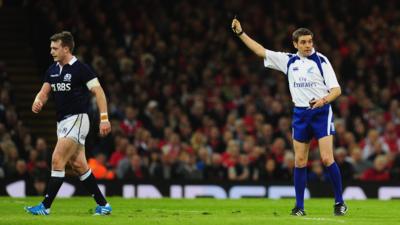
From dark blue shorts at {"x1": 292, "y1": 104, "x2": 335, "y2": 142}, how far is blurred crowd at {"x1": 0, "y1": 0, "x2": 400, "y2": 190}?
315 inches

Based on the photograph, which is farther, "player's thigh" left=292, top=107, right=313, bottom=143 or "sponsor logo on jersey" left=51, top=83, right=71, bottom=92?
"player's thigh" left=292, top=107, right=313, bottom=143

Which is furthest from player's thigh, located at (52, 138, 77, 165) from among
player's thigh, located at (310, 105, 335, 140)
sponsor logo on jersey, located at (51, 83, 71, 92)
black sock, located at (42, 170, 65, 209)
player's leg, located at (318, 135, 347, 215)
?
player's leg, located at (318, 135, 347, 215)

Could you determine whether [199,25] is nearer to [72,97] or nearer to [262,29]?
[262,29]

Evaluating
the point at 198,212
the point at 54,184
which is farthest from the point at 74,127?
the point at 198,212

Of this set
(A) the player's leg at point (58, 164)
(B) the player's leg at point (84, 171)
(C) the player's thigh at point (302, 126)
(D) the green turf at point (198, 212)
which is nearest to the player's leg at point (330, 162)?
(C) the player's thigh at point (302, 126)

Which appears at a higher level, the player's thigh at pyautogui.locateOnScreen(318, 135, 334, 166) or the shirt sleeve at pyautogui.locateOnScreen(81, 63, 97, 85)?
the shirt sleeve at pyautogui.locateOnScreen(81, 63, 97, 85)

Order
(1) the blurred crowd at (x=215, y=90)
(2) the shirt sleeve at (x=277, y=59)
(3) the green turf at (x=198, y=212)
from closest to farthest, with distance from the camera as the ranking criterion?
(3) the green turf at (x=198, y=212) < (2) the shirt sleeve at (x=277, y=59) < (1) the blurred crowd at (x=215, y=90)

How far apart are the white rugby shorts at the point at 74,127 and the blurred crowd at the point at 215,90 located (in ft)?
26.2

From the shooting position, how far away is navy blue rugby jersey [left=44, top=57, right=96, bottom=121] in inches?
533

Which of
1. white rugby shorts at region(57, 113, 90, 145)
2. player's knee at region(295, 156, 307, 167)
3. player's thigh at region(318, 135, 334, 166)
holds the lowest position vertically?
player's knee at region(295, 156, 307, 167)

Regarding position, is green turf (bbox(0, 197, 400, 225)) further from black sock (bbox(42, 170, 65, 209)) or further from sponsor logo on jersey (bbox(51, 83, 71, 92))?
sponsor logo on jersey (bbox(51, 83, 71, 92))

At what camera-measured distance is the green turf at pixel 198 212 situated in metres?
12.9

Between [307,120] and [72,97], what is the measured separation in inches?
124

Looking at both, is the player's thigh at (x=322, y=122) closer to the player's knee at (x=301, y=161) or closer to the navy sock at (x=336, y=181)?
the player's knee at (x=301, y=161)
